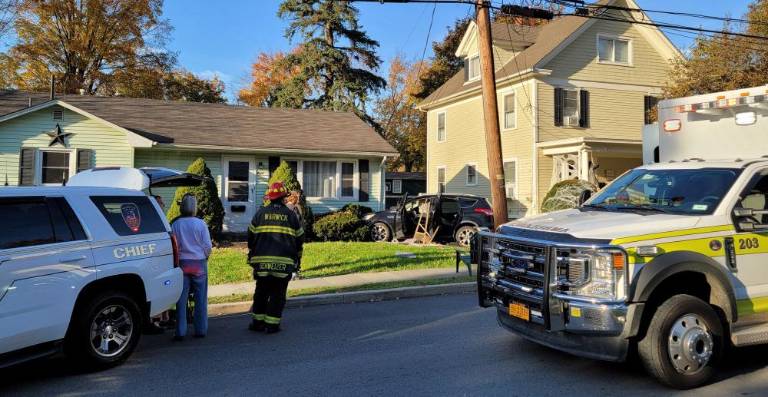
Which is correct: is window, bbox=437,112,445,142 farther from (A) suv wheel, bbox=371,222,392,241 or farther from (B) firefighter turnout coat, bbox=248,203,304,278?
(B) firefighter turnout coat, bbox=248,203,304,278

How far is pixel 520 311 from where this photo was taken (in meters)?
5.21

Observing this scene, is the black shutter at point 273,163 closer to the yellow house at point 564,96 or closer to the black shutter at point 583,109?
the yellow house at point 564,96

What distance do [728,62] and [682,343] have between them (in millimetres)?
20711

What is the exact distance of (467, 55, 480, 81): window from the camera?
91.2 ft

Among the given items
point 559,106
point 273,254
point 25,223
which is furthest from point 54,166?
point 559,106

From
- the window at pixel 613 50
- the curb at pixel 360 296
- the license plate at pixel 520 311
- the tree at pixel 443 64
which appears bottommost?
the curb at pixel 360 296

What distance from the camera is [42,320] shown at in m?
4.89

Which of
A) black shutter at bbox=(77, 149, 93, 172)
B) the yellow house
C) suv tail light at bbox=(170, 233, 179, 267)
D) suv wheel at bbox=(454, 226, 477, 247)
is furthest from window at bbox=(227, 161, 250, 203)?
suv tail light at bbox=(170, 233, 179, 267)

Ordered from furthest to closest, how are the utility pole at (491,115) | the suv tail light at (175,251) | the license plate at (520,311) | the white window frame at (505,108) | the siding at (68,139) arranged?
the white window frame at (505,108) → the siding at (68,139) → the utility pole at (491,115) → the suv tail light at (175,251) → the license plate at (520,311)

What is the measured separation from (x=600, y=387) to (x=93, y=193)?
500 cm

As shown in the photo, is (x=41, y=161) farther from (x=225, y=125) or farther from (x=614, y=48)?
(x=614, y=48)

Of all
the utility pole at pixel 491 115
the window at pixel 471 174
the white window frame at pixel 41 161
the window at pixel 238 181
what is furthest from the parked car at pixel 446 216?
the window at pixel 471 174

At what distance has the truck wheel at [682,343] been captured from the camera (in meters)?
4.73

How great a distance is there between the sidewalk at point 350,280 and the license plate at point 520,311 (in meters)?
5.07
